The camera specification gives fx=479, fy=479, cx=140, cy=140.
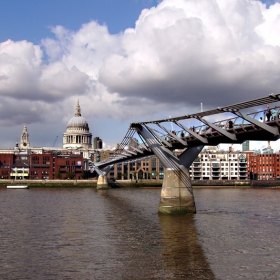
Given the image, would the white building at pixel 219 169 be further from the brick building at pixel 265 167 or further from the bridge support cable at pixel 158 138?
the bridge support cable at pixel 158 138

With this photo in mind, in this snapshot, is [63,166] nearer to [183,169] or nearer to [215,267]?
[183,169]

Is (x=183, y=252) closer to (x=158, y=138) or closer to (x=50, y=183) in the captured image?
(x=158, y=138)

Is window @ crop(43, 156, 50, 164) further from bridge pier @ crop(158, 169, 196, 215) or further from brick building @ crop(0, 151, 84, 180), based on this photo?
bridge pier @ crop(158, 169, 196, 215)

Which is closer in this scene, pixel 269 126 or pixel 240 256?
pixel 240 256

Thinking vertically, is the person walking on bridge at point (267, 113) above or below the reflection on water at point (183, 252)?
above

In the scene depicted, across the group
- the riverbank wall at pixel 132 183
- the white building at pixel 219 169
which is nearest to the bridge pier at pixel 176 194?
the riverbank wall at pixel 132 183

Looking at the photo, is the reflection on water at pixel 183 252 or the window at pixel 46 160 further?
the window at pixel 46 160

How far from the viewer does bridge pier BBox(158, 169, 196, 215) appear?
46031mm

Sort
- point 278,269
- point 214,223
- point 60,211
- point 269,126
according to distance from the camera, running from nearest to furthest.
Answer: point 278,269 < point 269,126 < point 214,223 < point 60,211

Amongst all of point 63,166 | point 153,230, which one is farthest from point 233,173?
point 153,230

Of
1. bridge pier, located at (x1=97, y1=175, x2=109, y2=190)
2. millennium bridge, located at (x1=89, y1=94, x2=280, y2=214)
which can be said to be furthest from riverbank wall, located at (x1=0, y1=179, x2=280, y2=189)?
millennium bridge, located at (x1=89, y1=94, x2=280, y2=214)

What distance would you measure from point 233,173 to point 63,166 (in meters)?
61.5

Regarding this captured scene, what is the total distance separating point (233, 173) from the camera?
575 feet

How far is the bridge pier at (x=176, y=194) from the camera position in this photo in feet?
151
